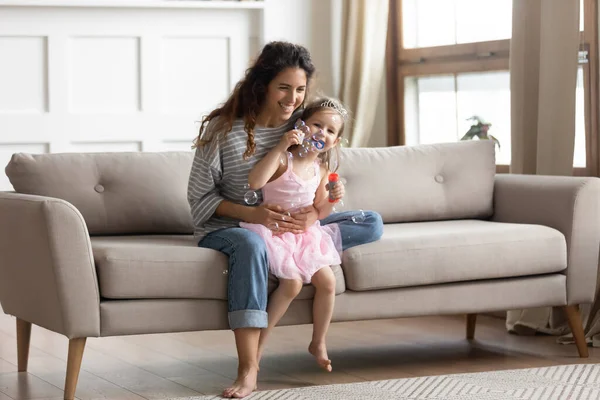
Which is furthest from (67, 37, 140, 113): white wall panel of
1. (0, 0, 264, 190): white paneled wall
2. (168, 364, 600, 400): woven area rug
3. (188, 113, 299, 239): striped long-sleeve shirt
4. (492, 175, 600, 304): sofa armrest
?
(168, 364, 600, 400): woven area rug

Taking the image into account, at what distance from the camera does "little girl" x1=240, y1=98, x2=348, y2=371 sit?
112 inches

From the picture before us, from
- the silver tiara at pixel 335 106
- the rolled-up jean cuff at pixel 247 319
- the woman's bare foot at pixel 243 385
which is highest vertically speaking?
the silver tiara at pixel 335 106

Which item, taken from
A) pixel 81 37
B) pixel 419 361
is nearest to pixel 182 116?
pixel 81 37

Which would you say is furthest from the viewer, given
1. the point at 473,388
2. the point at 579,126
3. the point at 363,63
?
the point at 363,63

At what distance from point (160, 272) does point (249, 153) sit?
0.44 m

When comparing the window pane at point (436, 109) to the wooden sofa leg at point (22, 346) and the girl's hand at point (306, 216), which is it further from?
the wooden sofa leg at point (22, 346)

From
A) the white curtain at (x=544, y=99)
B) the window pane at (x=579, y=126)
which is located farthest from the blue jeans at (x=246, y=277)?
the window pane at (x=579, y=126)

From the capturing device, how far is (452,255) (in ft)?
10.0

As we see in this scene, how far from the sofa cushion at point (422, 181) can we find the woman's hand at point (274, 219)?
584 millimetres

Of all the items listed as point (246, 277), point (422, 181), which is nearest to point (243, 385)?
point (246, 277)

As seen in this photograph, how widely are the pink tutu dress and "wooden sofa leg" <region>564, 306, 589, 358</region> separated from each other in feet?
2.70

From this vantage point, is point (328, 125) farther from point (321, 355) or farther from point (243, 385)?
point (243, 385)

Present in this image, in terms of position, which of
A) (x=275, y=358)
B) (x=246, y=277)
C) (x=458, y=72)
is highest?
(x=458, y=72)

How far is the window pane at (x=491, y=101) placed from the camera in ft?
14.3
